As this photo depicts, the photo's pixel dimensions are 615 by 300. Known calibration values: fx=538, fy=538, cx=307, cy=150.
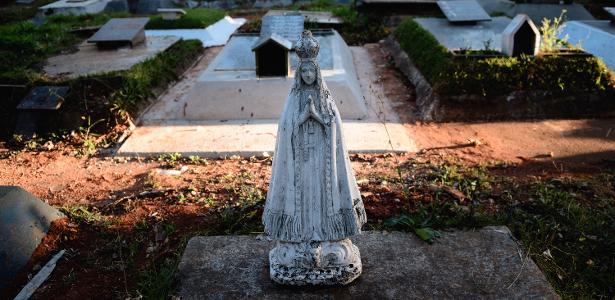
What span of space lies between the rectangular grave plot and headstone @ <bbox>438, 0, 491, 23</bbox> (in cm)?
845

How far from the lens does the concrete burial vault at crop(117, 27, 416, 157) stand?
301 inches

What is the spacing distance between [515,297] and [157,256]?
9.54 ft

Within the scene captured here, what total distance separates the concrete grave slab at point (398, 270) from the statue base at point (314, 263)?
81mm

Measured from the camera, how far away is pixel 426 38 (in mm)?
11117

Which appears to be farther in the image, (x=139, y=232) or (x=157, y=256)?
(x=139, y=232)

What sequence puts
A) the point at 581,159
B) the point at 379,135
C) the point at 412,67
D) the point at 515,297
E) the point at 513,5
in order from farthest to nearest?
the point at 513,5, the point at 412,67, the point at 379,135, the point at 581,159, the point at 515,297

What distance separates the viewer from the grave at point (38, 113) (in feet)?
27.2

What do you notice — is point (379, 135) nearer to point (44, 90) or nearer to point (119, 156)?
point (119, 156)

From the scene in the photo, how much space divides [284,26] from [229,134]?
383 centimetres

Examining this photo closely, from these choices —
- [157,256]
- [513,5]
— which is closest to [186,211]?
[157,256]

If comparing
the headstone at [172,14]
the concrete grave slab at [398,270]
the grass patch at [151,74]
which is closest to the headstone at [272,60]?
the grass patch at [151,74]

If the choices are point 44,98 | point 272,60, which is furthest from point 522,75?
point 44,98

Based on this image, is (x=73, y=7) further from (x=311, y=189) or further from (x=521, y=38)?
(x=311, y=189)

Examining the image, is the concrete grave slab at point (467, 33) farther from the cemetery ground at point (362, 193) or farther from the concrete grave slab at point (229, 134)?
the cemetery ground at point (362, 193)
